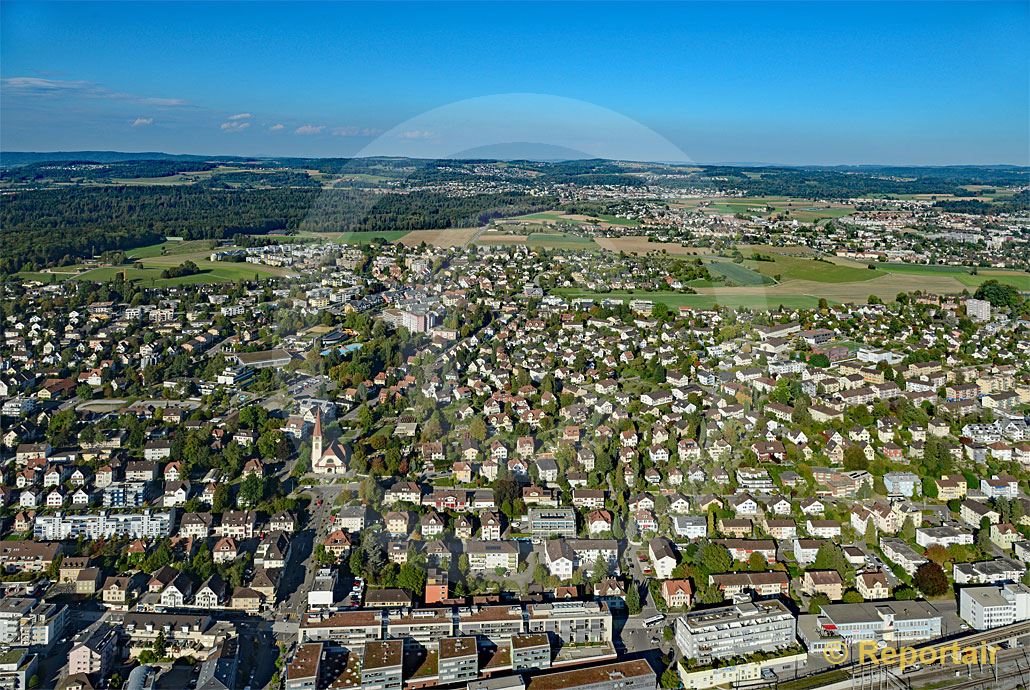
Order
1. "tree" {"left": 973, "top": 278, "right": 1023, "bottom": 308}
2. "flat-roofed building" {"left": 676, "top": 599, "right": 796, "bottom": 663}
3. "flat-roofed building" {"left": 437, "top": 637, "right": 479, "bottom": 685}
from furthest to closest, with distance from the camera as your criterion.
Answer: "tree" {"left": 973, "top": 278, "right": 1023, "bottom": 308}, "flat-roofed building" {"left": 676, "top": 599, "right": 796, "bottom": 663}, "flat-roofed building" {"left": 437, "top": 637, "right": 479, "bottom": 685}

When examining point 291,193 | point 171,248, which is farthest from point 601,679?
point 171,248

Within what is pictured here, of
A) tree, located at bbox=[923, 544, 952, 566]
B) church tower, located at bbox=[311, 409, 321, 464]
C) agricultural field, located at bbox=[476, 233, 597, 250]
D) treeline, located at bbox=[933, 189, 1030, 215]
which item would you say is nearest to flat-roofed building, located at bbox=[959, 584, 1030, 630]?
tree, located at bbox=[923, 544, 952, 566]

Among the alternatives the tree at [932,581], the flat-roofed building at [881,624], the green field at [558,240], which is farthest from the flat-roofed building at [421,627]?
the green field at [558,240]

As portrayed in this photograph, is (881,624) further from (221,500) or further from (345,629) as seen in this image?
(221,500)

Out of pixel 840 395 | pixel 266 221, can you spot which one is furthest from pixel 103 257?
pixel 840 395

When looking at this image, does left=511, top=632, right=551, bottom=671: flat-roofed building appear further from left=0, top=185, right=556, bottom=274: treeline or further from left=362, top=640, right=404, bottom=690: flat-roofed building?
left=0, top=185, right=556, bottom=274: treeline

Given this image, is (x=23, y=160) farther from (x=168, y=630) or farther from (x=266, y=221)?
(x=168, y=630)

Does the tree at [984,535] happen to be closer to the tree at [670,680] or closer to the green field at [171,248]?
the tree at [670,680]
